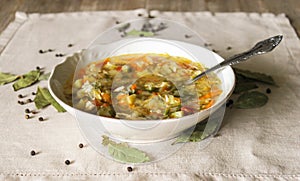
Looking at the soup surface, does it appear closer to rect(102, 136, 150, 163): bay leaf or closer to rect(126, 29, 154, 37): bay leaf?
rect(102, 136, 150, 163): bay leaf

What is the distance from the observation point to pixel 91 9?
6.97 feet

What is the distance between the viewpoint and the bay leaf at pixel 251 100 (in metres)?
1.36

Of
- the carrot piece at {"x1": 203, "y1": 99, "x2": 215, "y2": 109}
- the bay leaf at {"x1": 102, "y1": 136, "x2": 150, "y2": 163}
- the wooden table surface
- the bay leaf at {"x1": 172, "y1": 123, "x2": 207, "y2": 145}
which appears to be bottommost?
the wooden table surface

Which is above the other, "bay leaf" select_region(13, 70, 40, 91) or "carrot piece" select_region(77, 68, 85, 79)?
"carrot piece" select_region(77, 68, 85, 79)

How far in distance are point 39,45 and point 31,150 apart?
0.66 meters

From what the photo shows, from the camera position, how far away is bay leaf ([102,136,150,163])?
1146mm

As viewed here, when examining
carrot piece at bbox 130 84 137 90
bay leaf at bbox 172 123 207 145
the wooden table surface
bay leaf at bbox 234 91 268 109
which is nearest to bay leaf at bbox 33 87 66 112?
carrot piece at bbox 130 84 137 90

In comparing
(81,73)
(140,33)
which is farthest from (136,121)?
(140,33)

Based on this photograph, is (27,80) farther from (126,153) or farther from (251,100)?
(251,100)

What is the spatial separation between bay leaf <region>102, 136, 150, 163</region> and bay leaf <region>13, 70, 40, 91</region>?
1.43ft

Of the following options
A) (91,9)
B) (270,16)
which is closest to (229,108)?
(270,16)

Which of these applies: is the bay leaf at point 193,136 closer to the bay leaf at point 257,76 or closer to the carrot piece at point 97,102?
the carrot piece at point 97,102

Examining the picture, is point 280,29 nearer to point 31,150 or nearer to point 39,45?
point 39,45

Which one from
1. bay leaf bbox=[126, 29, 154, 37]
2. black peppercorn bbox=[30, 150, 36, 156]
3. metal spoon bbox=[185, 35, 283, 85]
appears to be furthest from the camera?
bay leaf bbox=[126, 29, 154, 37]
